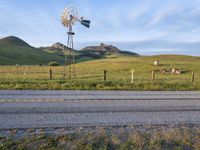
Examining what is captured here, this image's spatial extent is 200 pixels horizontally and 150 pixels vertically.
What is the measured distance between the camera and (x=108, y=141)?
6.41m

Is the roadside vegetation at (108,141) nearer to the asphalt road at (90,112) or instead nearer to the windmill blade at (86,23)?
the asphalt road at (90,112)

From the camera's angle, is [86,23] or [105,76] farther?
[86,23]

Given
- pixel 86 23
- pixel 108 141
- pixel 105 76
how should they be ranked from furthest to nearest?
pixel 86 23, pixel 105 76, pixel 108 141

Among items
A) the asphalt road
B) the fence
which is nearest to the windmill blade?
the fence

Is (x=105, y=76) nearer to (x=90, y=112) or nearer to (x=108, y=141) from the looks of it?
(x=90, y=112)

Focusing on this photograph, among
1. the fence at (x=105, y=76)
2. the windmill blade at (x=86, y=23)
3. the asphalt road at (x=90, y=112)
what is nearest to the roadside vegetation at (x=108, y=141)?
the asphalt road at (x=90, y=112)

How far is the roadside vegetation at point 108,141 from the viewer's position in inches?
238

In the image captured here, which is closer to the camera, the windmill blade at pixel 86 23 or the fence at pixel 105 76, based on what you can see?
the fence at pixel 105 76

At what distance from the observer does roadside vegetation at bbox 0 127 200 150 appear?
6.05m

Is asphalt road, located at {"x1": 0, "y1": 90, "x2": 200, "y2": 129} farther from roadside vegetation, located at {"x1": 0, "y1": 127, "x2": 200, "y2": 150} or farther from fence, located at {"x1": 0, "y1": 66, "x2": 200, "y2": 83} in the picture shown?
fence, located at {"x1": 0, "y1": 66, "x2": 200, "y2": 83}

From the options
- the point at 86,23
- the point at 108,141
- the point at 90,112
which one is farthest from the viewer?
the point at 86,23

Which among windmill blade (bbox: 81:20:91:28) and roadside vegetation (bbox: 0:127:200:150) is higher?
windmill blade (bbox: 81:20:91:28)

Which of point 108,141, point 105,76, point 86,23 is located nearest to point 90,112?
point 108,141

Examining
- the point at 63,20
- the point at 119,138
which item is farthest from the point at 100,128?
the point at 63,20
